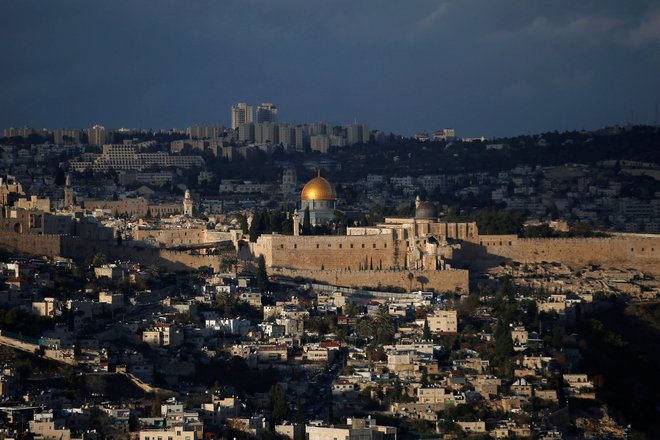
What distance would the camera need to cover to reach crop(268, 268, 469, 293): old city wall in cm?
5612

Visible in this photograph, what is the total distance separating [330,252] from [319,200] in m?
7.63

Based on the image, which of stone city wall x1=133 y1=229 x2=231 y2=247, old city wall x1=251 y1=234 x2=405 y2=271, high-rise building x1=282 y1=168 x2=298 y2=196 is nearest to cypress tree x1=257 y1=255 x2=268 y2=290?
old city wall x1=251 y1=234 x2=405 y2=271

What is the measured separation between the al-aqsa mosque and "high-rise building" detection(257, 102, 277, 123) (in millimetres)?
45137

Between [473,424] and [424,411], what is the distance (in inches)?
49.0

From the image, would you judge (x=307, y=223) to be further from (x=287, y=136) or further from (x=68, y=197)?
(x=287, y=136)

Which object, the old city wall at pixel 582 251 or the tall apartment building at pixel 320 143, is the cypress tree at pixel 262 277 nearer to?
the old city wall at pixel 582 251

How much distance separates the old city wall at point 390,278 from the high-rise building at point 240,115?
187 ft

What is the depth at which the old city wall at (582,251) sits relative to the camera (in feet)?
201

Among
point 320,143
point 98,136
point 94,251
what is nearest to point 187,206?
point 94,251

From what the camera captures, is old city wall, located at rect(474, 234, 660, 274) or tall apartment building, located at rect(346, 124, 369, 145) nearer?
old city wall, located at rect(474, 234, 660, 274)

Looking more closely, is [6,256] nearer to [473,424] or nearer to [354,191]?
[473,424]

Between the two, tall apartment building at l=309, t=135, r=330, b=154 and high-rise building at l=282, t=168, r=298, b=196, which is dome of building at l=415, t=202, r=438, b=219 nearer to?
high-rise building at l=282, t=168, r=298, b=196

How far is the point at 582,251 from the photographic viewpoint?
2432 inches

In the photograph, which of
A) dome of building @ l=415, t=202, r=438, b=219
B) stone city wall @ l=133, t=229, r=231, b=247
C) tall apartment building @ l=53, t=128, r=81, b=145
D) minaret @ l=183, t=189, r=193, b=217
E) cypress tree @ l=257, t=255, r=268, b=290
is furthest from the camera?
tall apartment building @ l=53, t=128, r=81, b=145
